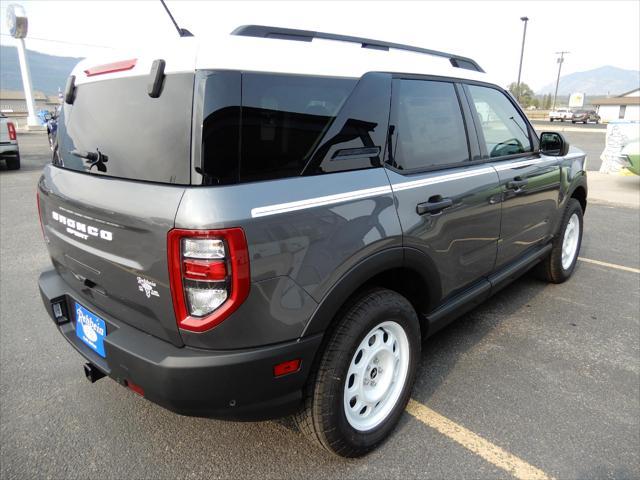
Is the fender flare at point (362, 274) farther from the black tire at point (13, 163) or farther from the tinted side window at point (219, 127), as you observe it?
the black tire at point (13, 163)

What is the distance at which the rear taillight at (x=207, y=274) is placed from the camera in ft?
5.16

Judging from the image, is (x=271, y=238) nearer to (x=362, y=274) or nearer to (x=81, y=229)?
(x=362, y=274)

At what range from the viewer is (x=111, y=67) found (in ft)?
6.63

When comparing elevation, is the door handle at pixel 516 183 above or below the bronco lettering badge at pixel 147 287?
above

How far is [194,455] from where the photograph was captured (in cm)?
221

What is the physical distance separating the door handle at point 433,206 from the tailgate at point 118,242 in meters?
1.21

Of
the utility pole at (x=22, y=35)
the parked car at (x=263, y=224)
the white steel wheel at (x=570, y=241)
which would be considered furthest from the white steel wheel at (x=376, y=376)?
the utility pole at (x=22, y=35)

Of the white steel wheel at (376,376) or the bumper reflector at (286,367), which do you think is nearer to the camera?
the bumper reflector at (286,367)

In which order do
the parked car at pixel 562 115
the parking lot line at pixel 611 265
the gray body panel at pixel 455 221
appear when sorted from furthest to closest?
the parked car at pixel 562 115
the parking lot line at pixel 611 265
the gray body panel at pixel 455 221

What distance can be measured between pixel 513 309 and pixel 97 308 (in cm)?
322

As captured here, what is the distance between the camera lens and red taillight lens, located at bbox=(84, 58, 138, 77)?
1914 mm

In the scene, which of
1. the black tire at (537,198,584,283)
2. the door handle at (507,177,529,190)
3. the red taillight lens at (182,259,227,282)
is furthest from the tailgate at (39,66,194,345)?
the black tire at (537,198,584,283)

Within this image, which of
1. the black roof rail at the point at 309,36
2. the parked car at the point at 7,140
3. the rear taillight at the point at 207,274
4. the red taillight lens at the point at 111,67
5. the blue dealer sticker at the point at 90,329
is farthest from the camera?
the parked car at the point at 7,140

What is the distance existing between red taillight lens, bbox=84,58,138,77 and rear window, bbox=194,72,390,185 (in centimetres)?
54
